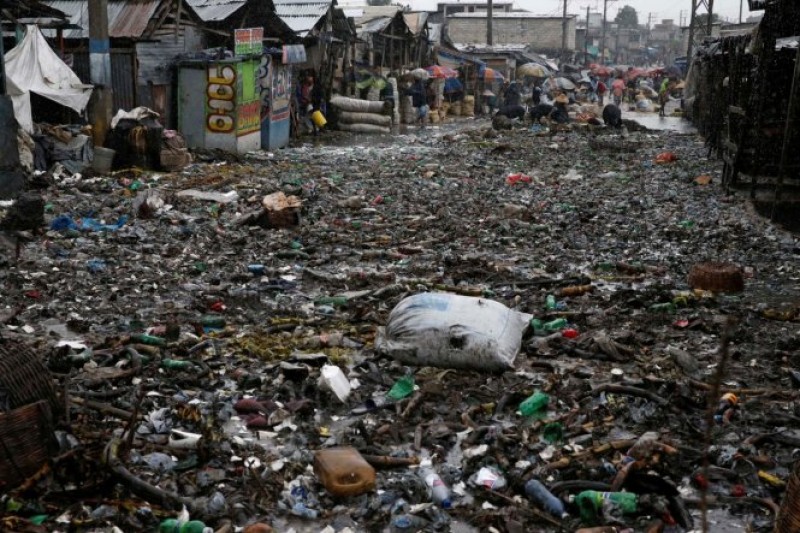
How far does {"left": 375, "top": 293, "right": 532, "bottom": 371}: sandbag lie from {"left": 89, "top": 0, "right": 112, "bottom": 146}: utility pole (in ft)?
32.7

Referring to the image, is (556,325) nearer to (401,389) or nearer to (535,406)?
(535,406)

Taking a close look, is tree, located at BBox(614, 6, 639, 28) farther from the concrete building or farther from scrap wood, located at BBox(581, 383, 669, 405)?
scrap wood, located at BBox(581, 383, 669, 405)

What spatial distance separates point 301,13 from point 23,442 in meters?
21.5

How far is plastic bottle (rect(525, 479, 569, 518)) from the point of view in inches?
144

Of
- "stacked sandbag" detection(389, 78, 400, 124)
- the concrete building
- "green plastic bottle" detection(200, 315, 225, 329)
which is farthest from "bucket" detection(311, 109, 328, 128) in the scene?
the concrete building

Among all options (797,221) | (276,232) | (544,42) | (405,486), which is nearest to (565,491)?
(405,486)

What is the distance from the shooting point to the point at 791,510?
3006 mm

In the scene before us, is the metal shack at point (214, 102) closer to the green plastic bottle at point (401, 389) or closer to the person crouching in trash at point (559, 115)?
the person crouching in trash at point (559, 115)

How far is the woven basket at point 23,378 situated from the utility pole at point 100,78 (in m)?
10.7

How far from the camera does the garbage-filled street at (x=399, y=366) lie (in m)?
3.69

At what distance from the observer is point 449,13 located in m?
56.0

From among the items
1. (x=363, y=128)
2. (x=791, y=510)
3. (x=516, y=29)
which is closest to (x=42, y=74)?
(x=363, y=128)

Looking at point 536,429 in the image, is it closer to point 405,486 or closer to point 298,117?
point 405,486

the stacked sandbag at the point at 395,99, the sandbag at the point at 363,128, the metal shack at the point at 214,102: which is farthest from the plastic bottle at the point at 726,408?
the stacked sandbag at the point at 395,99
